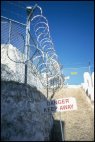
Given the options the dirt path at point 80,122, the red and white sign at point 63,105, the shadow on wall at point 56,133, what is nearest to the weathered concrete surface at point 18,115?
the red and white sign at point 63,105

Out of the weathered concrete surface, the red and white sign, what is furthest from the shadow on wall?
the red and white sign

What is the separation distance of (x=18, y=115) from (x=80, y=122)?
5.60 m

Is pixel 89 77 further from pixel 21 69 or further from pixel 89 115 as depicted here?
pixel 21 69

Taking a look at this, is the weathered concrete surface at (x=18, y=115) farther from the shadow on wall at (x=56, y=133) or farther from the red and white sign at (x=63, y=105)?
the shadow on wall at (x=56, y=133)

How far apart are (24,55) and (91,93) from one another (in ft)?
23.0

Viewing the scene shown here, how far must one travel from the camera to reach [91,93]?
15.7 m

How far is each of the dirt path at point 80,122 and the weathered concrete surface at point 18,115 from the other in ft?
8.77

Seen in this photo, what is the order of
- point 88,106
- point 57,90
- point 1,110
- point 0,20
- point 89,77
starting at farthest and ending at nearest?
point 57,90, point 89,77, point 88,106, point 0,20, point 1,110

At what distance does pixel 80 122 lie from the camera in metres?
13.0

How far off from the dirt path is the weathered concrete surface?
2673mm

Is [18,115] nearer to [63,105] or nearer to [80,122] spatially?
[63,105]

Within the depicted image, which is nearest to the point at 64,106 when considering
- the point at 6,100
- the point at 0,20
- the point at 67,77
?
the point at 6,100

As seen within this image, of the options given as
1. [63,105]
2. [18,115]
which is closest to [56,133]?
[63,105]

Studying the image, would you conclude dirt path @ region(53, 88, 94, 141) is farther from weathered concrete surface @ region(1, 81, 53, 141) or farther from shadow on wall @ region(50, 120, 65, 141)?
weathered concrete surface @ region(1, 81, 53, 141)
